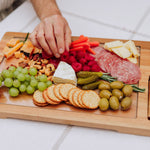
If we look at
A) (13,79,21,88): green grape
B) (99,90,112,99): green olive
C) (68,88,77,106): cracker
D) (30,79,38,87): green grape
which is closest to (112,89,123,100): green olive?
(99,90,112,99): green olive

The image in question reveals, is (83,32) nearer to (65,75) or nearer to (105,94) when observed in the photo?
(65,75)

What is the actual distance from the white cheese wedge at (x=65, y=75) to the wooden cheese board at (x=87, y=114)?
0.57 feet

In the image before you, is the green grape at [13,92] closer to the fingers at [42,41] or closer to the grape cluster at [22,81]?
the grape cluster at [22,81]

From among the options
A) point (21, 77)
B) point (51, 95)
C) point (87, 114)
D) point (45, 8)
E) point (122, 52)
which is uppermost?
point (45, 8)

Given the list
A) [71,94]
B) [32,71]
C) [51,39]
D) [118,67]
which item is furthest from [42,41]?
[118,67]

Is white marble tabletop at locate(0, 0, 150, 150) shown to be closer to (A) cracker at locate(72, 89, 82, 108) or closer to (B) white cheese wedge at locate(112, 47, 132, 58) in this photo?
(A) cracker at locate(72, 89, 82, 108)

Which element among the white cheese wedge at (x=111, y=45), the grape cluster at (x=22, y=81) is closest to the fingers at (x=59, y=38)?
the grape cluster at (x=22, y=81)

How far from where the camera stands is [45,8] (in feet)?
6.37

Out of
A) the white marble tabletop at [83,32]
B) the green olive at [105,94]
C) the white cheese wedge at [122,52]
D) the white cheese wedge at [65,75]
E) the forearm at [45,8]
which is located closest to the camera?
the white marble tabletop at [83,32]

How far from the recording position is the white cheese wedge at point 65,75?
1.49 meters

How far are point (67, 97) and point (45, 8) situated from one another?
91cm

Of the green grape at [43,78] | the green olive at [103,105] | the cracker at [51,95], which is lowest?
the green olive at [103,105]

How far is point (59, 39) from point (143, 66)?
2.04 feet

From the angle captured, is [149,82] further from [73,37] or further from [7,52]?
[7,52]
